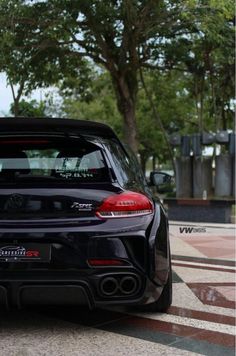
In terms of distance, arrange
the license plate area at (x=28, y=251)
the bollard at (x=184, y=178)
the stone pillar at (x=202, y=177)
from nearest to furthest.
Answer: the license plate area at (x=28, y=251) → the stone pillar at (x=202, y=177) → the bollard at (x=184, y=178)

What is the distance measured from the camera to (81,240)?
169 inches

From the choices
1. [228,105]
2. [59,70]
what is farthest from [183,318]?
[228,105]

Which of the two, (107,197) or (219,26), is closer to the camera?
(107,197)

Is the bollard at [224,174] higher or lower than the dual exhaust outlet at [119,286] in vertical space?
higher

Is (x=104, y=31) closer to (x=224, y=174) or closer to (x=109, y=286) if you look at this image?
(x=224, y=174)

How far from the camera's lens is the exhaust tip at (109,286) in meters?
4.36

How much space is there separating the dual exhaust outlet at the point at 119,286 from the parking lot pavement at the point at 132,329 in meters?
0.39

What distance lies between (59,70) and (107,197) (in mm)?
12183

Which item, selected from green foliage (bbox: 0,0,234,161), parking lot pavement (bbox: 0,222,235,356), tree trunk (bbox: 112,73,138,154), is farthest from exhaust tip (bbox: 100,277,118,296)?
tree trunk (bbox: 112,73,138,154)

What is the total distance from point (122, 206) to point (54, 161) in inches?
34.8

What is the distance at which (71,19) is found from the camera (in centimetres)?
1171

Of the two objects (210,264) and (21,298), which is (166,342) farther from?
(210,264)

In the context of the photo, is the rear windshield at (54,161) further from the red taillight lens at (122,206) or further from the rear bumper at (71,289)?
the rear bumper at (71,289)

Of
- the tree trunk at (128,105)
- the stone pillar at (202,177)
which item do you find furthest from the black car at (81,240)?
the stone pillar at (202,177)
